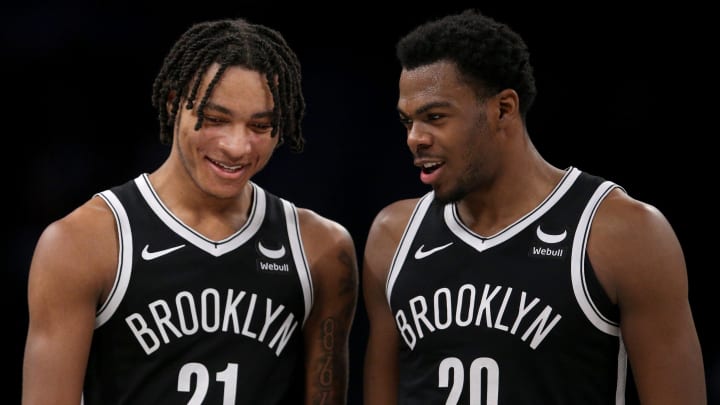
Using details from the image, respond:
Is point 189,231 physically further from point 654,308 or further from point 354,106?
point 354,106

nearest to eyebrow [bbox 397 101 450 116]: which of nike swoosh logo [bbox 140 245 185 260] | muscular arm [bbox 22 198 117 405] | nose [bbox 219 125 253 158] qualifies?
nose [bbox 219 125 253 158]

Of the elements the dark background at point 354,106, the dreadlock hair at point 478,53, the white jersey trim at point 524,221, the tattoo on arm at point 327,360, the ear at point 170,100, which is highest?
the dark background at point 354,106

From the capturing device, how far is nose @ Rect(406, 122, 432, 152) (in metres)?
2.42

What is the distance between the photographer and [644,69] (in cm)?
473

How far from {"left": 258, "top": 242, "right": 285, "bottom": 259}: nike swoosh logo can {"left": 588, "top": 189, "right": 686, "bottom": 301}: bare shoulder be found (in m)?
0.73

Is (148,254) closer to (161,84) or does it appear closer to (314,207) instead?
(161,84)

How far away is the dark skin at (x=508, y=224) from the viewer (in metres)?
2.30

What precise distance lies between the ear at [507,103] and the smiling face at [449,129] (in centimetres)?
2

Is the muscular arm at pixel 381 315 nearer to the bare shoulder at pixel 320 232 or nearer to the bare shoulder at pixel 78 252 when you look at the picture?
the bare shoulder at pixel 320 232

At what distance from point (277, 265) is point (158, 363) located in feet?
1.19

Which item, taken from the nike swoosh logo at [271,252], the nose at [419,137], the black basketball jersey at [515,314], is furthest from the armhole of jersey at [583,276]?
the nike swoosh logo at [271,252]

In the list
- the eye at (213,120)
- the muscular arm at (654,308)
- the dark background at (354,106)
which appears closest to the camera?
the muscular arm at (654,308)

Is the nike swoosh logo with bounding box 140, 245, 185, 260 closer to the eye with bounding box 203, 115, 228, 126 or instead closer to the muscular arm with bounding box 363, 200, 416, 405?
the eye with bounding box 203, 115, 228, 126

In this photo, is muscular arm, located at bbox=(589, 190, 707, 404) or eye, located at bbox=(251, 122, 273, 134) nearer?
muscular arm, located at bbox=(589, 190, 707, 404)
